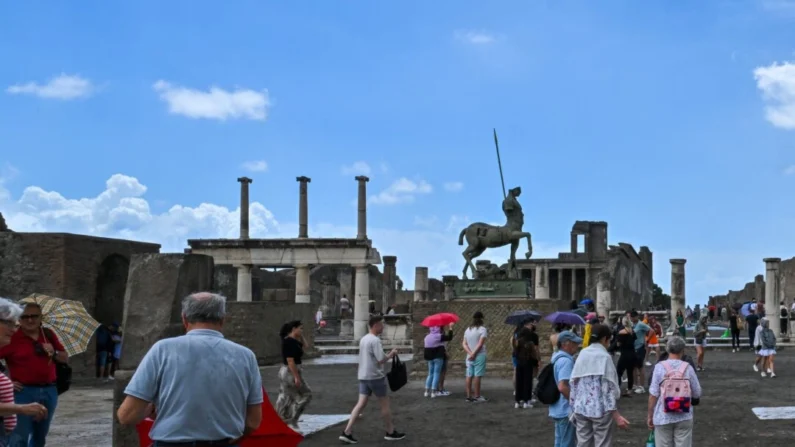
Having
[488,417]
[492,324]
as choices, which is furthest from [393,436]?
[492,324]

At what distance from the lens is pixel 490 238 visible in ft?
65.6

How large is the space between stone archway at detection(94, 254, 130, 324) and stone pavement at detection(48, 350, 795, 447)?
3.33 meters

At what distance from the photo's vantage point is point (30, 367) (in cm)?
716

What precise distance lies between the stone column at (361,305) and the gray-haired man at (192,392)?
104ft

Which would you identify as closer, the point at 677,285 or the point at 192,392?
the point at 192,392

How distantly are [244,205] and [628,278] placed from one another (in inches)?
1300

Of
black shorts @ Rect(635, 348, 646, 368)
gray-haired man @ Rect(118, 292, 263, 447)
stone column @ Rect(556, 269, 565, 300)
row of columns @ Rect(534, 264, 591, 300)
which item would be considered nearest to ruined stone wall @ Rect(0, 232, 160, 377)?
black shorts @ Rect(635, 348, 646, 368)

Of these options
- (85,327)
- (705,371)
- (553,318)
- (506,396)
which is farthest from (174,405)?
(705,371)

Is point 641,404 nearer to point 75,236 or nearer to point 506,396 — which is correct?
point 506,396

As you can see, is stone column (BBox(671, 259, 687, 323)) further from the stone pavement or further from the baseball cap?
the baseball cap

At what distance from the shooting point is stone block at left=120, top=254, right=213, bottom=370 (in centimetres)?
748

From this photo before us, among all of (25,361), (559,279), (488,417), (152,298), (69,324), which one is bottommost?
(488,417)

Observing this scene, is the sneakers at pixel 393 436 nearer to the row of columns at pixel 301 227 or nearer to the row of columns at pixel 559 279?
the row of columns at pixel 301 227

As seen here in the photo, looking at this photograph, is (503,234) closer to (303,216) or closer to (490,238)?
(490,238)
